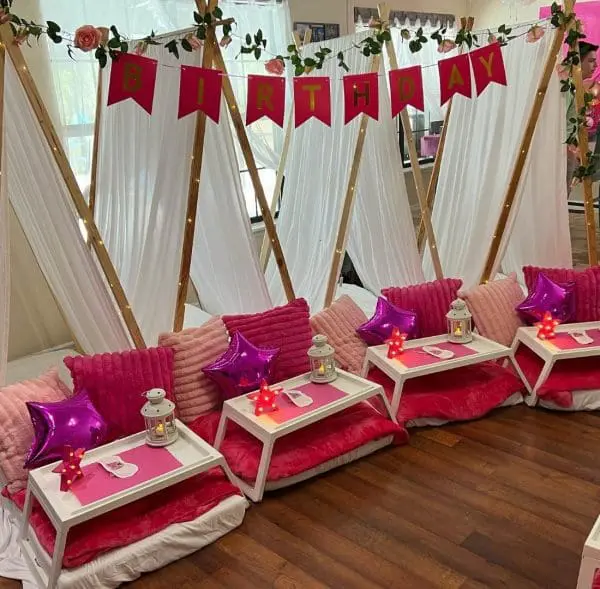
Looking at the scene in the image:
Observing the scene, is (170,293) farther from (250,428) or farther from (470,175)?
(470,175)

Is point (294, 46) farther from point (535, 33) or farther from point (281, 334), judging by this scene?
point (281, 334)

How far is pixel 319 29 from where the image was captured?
509 centimetres

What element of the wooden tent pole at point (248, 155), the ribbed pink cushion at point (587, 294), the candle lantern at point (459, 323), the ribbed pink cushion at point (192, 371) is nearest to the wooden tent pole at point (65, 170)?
the ribbed pink cushion at point (192, 371)

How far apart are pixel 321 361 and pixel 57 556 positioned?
1.33 meters

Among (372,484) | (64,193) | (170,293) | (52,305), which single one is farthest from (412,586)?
(52,305)

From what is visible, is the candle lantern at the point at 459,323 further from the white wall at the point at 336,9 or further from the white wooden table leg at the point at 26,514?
the white wall at the point at 336,9

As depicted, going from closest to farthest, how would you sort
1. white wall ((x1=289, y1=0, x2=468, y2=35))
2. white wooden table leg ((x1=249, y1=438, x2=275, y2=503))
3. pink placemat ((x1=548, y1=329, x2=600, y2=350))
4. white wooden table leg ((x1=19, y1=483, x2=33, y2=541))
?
white wooden table leg ((x1=19, y1=483, x2=33, y2=541)), white wooden table leg ((x1=249, y1=438, x2=275, y2=503)), pink placemat ((x1=548, y1=329, x2=600, y2=350)), white wall ((x1=289, y1=0, x2=468, y2=35))

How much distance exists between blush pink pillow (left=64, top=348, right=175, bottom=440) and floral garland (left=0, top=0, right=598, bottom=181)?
3.87ft

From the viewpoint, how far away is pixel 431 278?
14.1 feet

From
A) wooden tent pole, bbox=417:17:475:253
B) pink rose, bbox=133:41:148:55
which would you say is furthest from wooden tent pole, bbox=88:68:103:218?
wooden tent pole, bbox=417:17:475:253

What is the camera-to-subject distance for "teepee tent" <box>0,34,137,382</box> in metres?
2.48

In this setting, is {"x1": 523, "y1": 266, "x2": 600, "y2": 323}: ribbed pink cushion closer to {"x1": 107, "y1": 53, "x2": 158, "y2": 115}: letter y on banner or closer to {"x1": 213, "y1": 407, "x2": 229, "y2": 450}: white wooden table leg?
{"x1": 213, "y1": 407, "x2": 229, "y2": 450}: white wooden table leg

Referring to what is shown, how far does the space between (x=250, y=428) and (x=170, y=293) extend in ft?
2.77

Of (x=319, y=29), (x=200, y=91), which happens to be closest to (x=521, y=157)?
(x=200, y=91)
